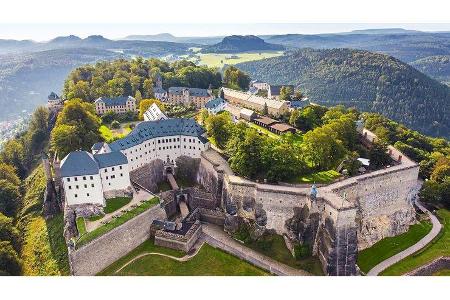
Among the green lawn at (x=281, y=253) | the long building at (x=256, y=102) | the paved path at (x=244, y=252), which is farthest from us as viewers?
the long building at (x=256, y=102)

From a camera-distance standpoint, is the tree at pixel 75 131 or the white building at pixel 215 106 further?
the white building at pixel 215 106

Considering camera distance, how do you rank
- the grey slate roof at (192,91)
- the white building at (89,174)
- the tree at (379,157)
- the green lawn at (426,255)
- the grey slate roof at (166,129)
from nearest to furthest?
the white building at (89,174) → the green lawn at (426,255) → the tree at (379,157) → the grey slate roof at (166,129) → the grey slate roof at (192,91)

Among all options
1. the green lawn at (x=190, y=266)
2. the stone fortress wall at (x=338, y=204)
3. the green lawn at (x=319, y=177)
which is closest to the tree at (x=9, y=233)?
the green lawn at (x=190, y=266)

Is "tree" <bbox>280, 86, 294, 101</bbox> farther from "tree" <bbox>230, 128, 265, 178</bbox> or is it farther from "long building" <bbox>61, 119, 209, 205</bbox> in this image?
"tree" <bbox>230, 128, 265, 178</bbox>

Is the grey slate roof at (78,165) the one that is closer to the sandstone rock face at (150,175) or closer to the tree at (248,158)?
the sandstone rock face at (150,175)

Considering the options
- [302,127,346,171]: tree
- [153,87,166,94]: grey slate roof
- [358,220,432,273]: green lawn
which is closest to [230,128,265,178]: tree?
[302,127,346,171]: tree

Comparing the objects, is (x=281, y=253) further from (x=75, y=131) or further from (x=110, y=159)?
(x=75, y=131)

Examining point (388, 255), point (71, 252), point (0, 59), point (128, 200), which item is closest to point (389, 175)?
point (388, 255)

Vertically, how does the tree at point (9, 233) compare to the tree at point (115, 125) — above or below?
below
